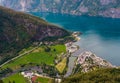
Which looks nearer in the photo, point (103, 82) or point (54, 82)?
point (103, 82)

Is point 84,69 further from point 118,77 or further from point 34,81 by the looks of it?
point 118,77

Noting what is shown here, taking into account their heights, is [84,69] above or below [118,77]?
below

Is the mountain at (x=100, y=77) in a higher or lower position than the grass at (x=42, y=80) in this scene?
higher

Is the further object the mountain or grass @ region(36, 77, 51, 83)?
grass @ region(36, 77, 51, 83)

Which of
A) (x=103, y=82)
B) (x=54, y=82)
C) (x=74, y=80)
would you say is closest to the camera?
(x=103, y=82)

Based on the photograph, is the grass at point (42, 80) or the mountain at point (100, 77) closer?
the mountain at point (100, 77)

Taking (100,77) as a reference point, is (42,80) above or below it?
below

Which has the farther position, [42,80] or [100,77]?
[42,80]

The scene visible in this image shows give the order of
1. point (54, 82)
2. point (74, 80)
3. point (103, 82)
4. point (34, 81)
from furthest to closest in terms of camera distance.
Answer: point (34, 81) < point (54, 82) < point (74, 80) < point (103, 82)

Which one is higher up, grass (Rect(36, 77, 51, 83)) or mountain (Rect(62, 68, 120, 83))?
mountain (Rect(62, 68, 120, 83))

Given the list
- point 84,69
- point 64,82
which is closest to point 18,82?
point 84,69
